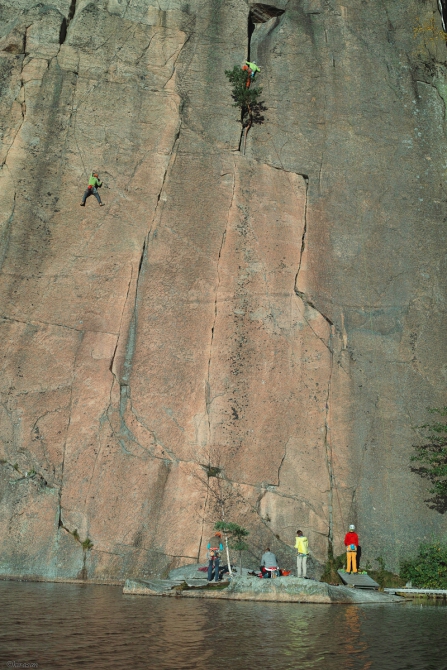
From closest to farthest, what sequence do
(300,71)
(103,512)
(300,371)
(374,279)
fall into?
(103,512) < (300,371) < (374,279) < (300,71)

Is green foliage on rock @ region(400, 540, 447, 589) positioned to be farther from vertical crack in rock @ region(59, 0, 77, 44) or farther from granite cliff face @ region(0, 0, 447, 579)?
vertical crack in rock @ region(59, 0, 77, 44)

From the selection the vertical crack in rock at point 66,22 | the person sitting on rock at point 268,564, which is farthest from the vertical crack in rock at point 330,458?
the vertical crack in rock at point 66,22

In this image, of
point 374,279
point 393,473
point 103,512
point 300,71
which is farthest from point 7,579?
point 300,71

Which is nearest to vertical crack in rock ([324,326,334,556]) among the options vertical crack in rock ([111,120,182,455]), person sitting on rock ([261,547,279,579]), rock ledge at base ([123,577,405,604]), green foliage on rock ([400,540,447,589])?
green foliage on rock ([400,540,447,589])

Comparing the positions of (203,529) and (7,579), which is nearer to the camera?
(7,579)

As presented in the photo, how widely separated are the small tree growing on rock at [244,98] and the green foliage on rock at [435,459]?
33.1ft

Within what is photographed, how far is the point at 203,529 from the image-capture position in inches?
585

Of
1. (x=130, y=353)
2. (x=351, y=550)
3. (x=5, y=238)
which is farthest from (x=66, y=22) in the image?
(x=351, y=550)

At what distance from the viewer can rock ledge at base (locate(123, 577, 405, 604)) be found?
11.5 m

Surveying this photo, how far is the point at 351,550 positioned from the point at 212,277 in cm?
801

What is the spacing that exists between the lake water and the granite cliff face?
13.4ft

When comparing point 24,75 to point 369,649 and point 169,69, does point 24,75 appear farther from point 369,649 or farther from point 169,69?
point 369,649

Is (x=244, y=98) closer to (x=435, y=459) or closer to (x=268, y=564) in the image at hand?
(x=435, y=459)

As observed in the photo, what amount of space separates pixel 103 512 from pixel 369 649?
9.05 metres
